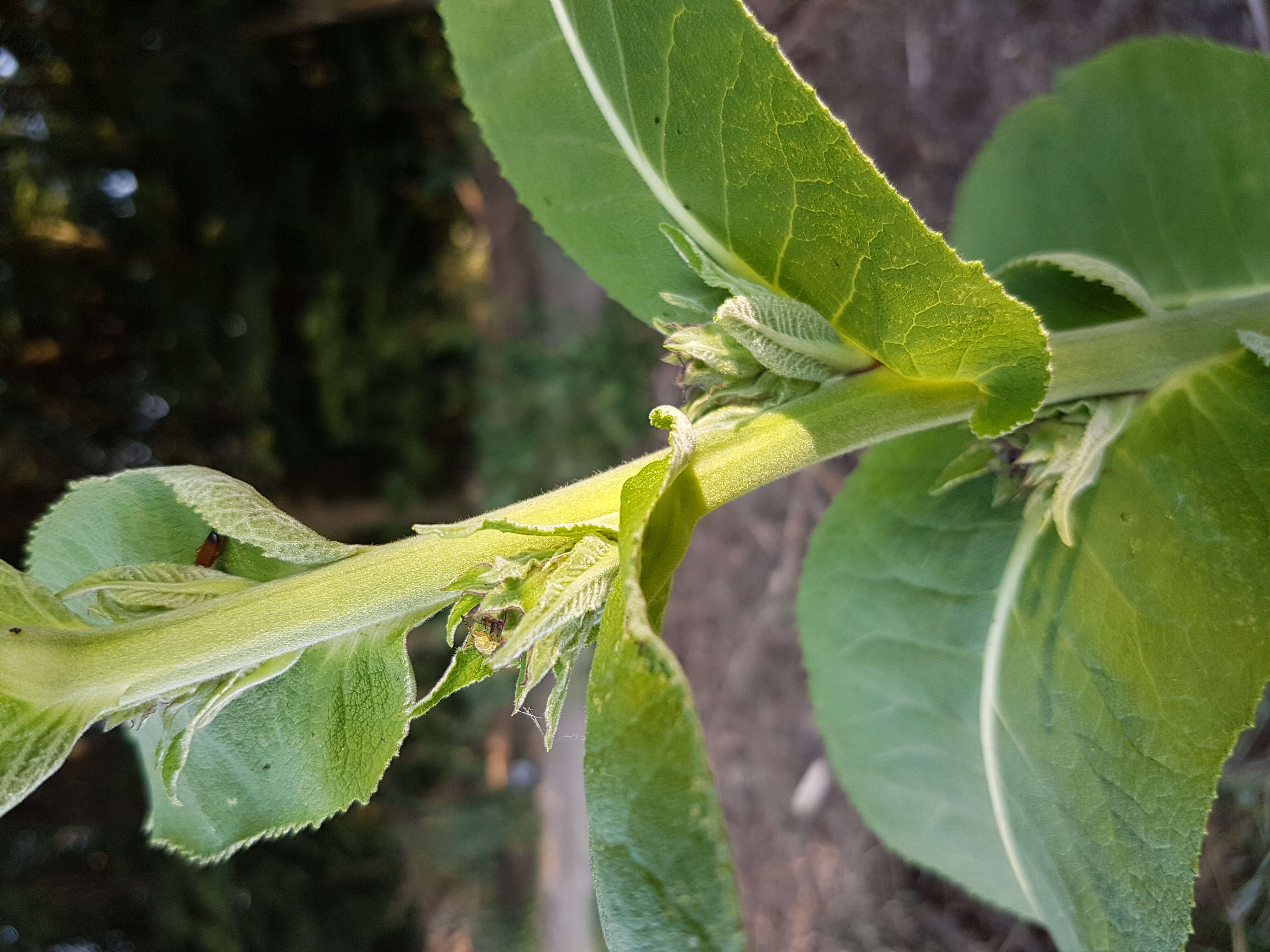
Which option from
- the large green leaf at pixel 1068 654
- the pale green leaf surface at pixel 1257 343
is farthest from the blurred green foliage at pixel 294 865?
the pale green leaf surface at pixel 1257 343

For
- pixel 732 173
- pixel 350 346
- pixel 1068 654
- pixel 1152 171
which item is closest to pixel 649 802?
pixel 732 173

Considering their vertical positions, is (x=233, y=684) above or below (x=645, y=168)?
below

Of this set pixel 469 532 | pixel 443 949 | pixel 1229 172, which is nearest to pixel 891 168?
pixel 1229 172

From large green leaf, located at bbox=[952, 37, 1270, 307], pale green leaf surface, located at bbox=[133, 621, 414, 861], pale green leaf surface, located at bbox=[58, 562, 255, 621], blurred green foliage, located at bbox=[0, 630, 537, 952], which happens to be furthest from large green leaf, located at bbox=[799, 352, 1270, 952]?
blurred green foliage, located at bbox=[0, 630, 537, 952]

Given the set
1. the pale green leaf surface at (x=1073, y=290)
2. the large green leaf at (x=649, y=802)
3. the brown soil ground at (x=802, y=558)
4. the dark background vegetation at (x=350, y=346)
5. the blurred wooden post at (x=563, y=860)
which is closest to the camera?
the large green leaf at (x=649, y=802)

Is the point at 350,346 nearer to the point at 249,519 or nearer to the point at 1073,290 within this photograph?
the point at 1073,290

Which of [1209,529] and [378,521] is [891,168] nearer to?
[1209,529]

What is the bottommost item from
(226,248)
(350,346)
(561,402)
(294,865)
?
(294,865)

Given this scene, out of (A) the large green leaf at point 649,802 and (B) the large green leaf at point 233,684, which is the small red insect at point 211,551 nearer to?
(B) the large green leaf at point 233,684
